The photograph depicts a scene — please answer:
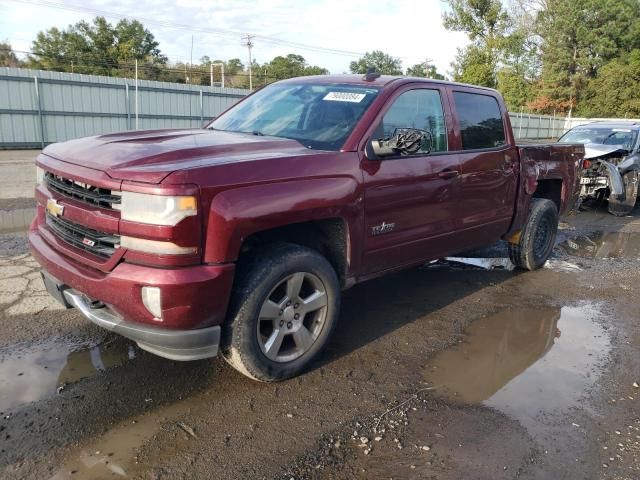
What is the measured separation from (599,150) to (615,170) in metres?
0.89

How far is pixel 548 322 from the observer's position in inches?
184

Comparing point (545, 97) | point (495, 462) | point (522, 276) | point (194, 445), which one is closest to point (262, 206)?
point (194, 445)

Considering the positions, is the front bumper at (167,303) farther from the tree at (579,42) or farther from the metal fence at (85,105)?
the tree at (579,42)

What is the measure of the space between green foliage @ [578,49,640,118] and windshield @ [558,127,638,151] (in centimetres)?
4290

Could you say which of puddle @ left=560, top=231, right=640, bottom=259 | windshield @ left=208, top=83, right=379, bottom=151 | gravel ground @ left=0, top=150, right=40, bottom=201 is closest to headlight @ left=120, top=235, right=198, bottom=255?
windshield @ left=208, top=83, right=379, bottom=151

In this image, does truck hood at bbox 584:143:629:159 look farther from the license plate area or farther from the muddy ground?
the license plate area

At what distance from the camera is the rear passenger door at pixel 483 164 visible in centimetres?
458

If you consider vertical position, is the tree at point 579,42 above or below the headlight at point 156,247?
above

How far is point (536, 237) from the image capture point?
606cm

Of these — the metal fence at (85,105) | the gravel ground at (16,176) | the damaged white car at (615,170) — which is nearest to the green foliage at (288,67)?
the metal fence at (85,105)

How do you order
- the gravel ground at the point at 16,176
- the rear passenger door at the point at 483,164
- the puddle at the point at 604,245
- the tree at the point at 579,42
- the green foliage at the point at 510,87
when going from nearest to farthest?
the rear passenger door at the point at 483,164 < the puddle at the point at 604,245 < the gravel ground at the point at 16,176 < the green foliage at the point at 510,87 < the tree at the point at 579,42

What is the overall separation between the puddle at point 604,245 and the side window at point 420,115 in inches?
148

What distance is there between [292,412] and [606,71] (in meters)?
56.0

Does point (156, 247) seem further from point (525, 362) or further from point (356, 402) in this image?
point (525, 362)
